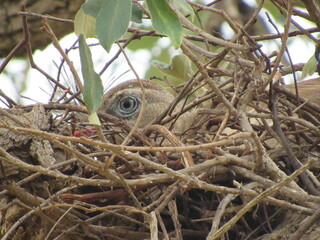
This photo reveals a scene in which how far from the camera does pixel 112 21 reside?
2068 millimetres

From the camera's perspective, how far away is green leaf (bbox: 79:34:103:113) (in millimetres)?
2170

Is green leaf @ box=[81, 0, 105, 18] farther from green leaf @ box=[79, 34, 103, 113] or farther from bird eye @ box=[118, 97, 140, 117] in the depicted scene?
bird eye @ box=[118, 97, 140, 117]

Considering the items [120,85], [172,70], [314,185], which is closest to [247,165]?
[314,185]

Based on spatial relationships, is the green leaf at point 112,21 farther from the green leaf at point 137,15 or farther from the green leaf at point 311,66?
the green leaf at point 311,66

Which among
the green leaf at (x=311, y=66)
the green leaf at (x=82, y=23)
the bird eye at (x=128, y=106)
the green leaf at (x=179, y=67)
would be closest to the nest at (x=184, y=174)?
the green leaf at (x=311, y=66)

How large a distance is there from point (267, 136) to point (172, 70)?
3.09ft

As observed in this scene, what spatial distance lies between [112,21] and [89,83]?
0.74 feet

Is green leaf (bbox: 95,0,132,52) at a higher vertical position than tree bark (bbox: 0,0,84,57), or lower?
lower

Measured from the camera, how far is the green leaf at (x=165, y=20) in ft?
6.81

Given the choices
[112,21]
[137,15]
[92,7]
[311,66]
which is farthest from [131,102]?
[112,21]

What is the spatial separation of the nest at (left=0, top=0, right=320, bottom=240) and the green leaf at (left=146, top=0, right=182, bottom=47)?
0.84 ft

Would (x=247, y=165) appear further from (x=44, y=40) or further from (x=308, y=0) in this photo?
(x=44, y=40)

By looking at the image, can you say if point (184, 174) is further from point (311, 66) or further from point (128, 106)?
point (128, 106)

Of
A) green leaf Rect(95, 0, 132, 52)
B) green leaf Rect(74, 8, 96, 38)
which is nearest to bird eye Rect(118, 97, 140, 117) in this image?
green leaf Rect(74, 8, 96, 38)
